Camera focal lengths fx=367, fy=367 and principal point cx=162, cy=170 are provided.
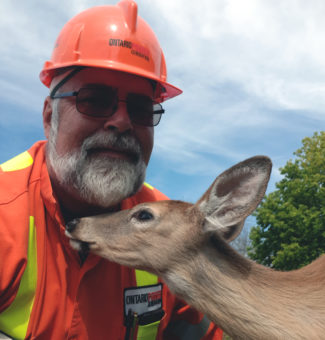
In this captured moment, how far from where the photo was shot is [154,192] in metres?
5.19

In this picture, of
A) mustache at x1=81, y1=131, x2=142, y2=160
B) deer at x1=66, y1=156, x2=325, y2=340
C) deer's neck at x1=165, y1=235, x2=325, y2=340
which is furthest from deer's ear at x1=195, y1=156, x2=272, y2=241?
mustache at x1=81, y1=131, x2=142, y2=160

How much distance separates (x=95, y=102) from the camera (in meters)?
3.90

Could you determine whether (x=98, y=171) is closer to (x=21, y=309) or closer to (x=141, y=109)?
(x=141, y=109)

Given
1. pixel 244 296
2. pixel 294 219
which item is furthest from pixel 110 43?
pixel 294 219

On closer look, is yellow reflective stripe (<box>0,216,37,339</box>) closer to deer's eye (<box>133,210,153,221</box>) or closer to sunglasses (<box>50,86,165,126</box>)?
deer's eye (<box>133,210,153,221</box>)

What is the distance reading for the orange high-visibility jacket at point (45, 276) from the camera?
3.34 m

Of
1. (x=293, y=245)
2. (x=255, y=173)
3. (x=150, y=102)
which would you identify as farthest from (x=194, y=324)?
(x=293, y=245)

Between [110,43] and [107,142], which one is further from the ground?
[110,43]

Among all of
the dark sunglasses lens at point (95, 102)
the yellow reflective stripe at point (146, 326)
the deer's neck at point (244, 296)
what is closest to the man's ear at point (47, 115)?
the dark sunglasses lens at point (95, 102)

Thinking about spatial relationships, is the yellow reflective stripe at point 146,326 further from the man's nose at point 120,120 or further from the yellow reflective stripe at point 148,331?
the man's nose at point 120,120

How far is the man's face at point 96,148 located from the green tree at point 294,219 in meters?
23.7

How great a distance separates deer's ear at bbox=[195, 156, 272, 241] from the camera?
10.6ft

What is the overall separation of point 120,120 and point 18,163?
3.98ft

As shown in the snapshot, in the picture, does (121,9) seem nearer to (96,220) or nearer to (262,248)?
(96,220)
